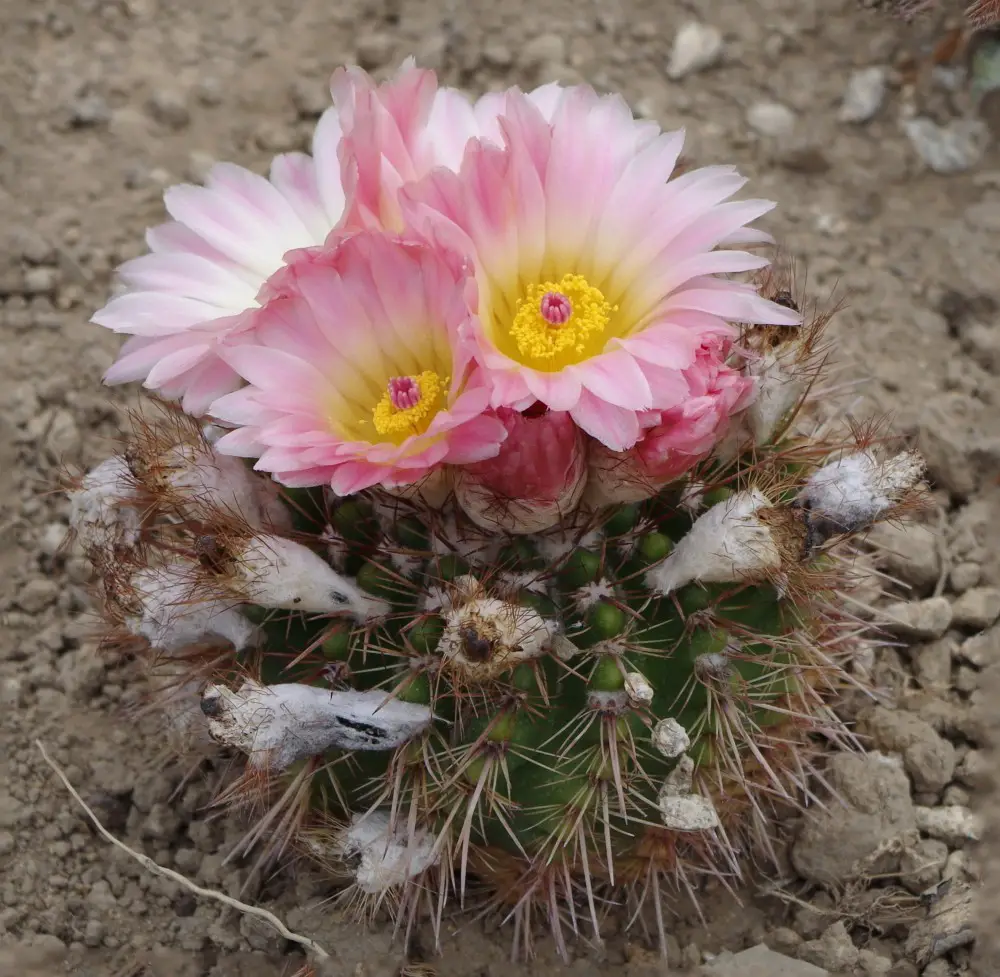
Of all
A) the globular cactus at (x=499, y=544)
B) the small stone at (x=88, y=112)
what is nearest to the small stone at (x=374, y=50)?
the small stone at (x=88, y=112)

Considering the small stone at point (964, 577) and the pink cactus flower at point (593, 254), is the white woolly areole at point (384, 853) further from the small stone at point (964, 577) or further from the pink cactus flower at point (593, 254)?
the small stone at point (964, 577)

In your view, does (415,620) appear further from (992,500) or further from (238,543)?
(992,500)

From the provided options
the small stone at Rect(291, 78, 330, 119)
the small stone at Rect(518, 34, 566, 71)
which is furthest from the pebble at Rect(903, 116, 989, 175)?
the small stone at Rect(291, 78, 330, 119)

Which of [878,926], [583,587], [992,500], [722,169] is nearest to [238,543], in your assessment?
[583,587]

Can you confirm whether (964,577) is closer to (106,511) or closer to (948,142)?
(948,142)

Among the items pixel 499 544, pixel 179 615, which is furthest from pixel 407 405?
pixel 179 615

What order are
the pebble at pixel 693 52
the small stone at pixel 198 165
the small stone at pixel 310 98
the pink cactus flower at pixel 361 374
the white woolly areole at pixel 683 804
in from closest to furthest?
the pink cactus flower at pixel 361 374, the white woolly areole at pixel 683 804, the small stone at pixel 198 165, the small stone at pixel 310 98, the pebble at pixel 693 52
